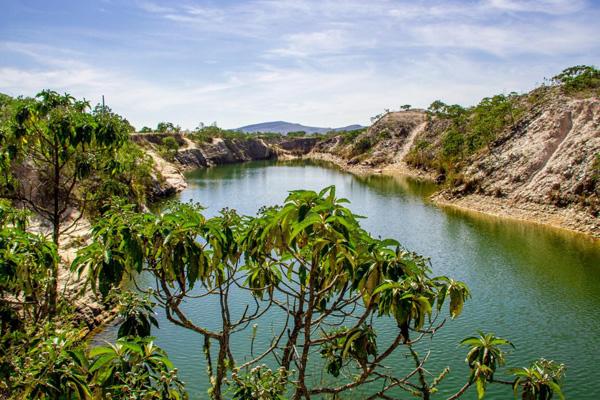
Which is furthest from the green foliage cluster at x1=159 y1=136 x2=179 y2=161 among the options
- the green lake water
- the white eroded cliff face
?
the white eroded cliff face

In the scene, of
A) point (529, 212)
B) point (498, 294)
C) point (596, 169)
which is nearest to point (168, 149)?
point (529, 212)

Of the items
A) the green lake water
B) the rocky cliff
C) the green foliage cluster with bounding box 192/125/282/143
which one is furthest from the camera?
the green foliage cluster with bounding box 192/125/282/143

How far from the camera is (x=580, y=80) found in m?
54.6

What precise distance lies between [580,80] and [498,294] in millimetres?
42583

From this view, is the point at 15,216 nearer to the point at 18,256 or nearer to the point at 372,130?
the point at 18,256

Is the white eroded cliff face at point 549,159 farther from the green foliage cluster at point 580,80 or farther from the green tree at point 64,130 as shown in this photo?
the green tree at point 64,130

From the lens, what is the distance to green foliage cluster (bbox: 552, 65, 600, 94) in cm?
5356

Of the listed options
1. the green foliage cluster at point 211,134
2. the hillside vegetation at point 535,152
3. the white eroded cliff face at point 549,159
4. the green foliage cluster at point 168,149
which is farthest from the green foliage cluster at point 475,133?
the green foliage cluster at point 211,134

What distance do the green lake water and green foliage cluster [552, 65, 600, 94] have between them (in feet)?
70.3

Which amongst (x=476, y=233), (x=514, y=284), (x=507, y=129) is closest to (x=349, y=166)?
(x=507, y=129)

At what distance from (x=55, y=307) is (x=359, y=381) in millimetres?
6602

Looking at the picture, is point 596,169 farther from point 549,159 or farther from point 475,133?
point 475,133

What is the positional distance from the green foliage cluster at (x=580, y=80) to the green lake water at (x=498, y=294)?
70.3 feet

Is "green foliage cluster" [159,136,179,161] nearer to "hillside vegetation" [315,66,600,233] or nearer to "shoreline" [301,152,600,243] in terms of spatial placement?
"hillside vegetation" [315,66,600,233]
